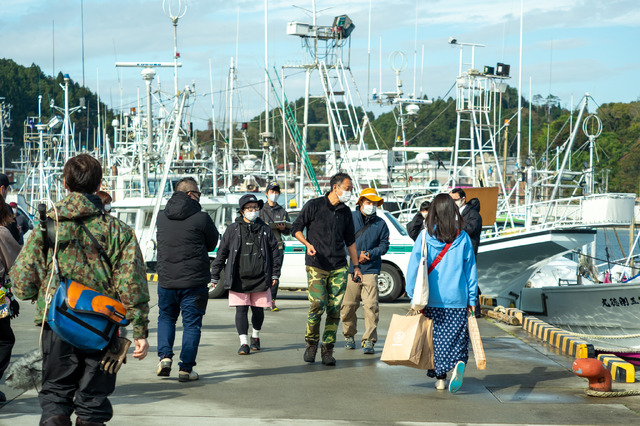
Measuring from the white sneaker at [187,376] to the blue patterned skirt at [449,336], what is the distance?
88.8 inches

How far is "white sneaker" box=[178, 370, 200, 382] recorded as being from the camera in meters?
7.54

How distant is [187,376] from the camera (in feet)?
24.8

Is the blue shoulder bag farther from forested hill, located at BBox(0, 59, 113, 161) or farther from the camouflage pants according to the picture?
forested hill, located at BBox(0, 59, 113, 161)

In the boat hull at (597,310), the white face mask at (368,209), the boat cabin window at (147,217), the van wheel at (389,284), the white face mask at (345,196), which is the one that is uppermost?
the white face mask at (345,196)

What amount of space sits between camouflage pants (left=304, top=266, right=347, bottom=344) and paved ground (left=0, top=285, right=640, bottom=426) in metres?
0.46

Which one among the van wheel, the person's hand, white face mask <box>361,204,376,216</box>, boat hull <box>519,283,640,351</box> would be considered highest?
white face mask <box>361,204,376,216</box>

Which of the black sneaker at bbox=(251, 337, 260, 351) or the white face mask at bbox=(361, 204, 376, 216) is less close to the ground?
the white face mask at bbox=(361, 204, 376, 216)

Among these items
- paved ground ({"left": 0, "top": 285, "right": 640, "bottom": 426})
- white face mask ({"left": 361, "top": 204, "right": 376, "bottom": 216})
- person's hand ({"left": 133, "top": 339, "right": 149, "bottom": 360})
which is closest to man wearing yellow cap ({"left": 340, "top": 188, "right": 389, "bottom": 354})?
white face mask ({"left": 361, "top": 204, "right": 376, "bottom": 216})

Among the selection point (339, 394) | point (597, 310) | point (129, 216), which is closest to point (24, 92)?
point (129, 216)

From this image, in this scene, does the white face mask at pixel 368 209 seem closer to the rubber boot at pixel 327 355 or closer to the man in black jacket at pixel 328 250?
the man in black jacket at pixel 328 250

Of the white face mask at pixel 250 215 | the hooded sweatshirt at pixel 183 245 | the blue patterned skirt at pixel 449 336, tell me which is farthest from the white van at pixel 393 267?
the blue patterned skirt at pixel 449 336

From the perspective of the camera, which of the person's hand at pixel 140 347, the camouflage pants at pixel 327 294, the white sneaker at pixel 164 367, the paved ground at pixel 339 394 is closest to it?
the person's hand at pixel 140 347

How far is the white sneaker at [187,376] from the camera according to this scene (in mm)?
7539

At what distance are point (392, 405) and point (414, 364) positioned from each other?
476mm
